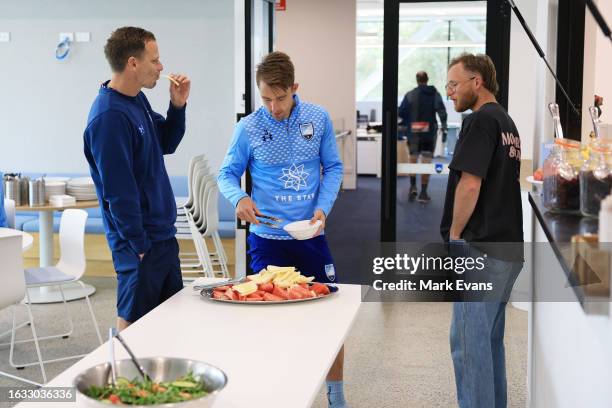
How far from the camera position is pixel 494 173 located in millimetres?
3611

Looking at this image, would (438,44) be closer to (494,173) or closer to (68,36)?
(68,36)

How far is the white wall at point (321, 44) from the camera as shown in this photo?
1292 cm

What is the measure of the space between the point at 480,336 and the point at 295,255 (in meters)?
0.87

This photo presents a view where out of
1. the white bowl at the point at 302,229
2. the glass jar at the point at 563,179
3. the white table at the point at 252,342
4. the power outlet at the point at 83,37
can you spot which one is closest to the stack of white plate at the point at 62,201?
the power outlet at the point at 83,37

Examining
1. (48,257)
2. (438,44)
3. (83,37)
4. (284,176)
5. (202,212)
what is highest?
(83,37)

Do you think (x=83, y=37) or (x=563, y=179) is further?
(x=83, y=37)

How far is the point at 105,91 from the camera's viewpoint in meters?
3.32

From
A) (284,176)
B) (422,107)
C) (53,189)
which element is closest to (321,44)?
(422,107)

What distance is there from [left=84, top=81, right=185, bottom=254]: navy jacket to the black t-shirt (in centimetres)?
121

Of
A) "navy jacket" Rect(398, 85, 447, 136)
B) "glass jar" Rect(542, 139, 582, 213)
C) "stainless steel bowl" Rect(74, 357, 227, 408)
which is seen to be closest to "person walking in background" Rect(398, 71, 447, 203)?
"navy jacket" Rect(398, 85, 447, 136)

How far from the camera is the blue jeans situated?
3.60 m
